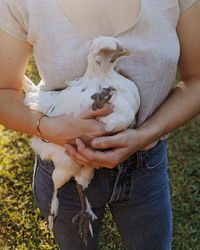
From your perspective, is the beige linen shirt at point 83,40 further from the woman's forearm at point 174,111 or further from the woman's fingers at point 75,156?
the woman's fingers at point 75,156

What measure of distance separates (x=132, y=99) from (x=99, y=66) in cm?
11

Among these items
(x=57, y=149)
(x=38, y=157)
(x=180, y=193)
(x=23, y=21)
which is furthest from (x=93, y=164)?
(x=180, y=193)

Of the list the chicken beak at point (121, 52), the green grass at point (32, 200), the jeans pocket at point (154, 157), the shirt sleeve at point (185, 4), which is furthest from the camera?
the green grass at point (32, 200)

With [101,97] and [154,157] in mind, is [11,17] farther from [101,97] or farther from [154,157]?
[154,157]

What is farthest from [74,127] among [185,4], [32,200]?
[32,200]

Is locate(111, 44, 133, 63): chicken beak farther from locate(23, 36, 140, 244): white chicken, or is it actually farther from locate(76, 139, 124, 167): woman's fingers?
locate(76, 139, 124, 167): woman's fingers

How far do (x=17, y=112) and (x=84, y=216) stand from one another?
0.33 meters

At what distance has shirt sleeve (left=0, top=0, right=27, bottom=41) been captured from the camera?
3.32 feet

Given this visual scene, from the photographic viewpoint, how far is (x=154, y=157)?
121 cm

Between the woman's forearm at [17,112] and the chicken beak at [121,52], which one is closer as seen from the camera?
the chicken beak at [121,52]

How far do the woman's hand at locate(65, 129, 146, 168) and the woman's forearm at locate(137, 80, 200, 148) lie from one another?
55 mm

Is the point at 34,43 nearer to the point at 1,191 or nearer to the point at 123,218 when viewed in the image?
the point at 123,218

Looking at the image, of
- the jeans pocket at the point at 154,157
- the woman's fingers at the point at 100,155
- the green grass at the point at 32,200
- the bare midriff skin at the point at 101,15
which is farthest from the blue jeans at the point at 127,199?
the green grass at the point at 32,200

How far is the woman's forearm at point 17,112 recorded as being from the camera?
1.11 m
